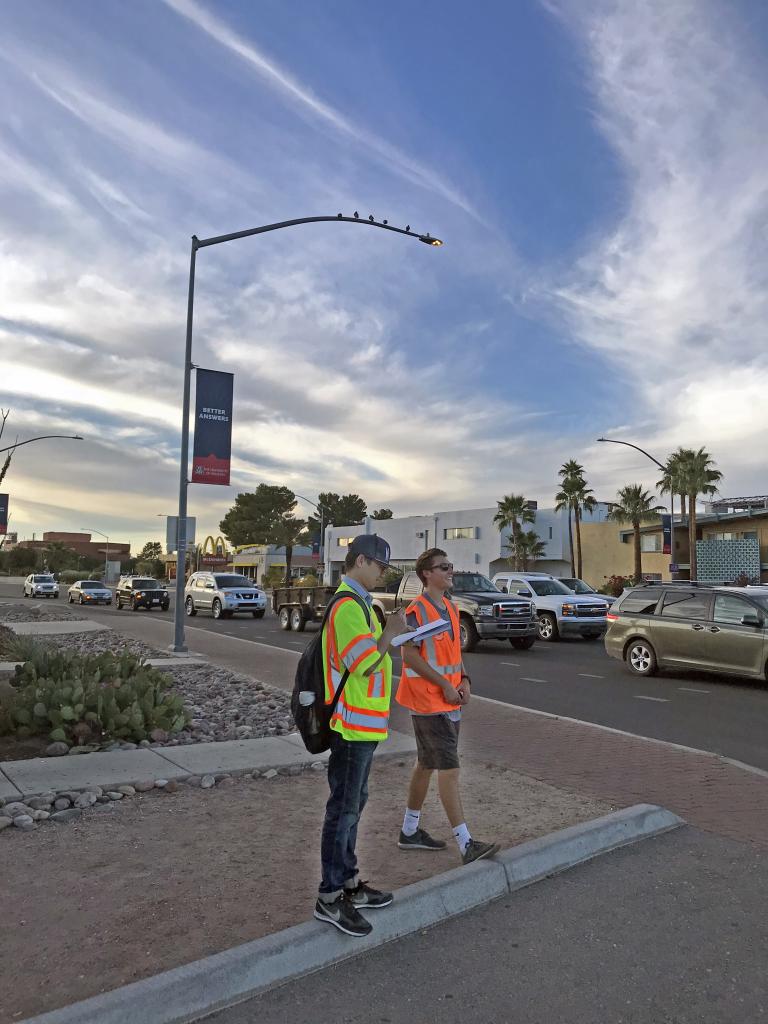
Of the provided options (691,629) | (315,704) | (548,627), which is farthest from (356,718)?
(548,627)

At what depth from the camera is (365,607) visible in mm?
3826

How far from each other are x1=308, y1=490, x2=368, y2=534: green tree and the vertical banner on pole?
326 ft

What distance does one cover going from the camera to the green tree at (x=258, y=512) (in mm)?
107238

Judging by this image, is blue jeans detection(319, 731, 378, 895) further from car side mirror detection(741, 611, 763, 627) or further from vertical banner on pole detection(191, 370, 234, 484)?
vertical banner on pole detection(191, 370, 234, 484)

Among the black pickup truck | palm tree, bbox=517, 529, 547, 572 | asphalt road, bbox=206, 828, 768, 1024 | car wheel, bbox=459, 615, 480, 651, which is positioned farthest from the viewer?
palm tree, bbox=517, 529, 547, 572

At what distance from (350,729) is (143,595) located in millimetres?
35396

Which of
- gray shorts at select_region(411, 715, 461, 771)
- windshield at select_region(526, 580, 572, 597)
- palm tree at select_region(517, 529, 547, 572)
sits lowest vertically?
gray shorts at select_region(411, 715, 461, 771)

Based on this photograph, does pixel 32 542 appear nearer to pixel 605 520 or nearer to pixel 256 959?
pixel 605 520

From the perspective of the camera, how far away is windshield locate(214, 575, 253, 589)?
3228 cm

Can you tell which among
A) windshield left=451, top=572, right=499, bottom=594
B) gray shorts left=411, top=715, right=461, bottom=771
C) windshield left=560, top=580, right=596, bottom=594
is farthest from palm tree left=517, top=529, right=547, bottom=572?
gray shorts left=411, top=715, right=461, bottom=771

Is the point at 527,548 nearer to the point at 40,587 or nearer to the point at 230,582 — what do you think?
the point at 230,582

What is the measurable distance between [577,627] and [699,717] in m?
11.4

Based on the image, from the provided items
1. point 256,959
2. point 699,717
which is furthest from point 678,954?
point 699,717

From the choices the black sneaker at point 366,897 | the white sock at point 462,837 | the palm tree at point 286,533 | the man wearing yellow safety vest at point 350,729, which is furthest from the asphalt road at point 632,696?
the palm tree at point 286,533
